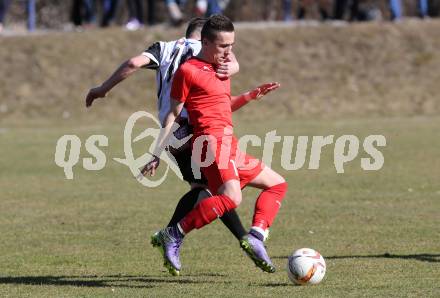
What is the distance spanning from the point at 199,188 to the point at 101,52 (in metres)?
18.8

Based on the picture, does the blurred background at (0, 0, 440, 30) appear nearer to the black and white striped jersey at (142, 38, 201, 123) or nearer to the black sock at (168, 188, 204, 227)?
the black and white striped jersey at (142, 38, 201, 123)

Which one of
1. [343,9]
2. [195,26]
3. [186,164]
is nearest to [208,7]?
[343,9]

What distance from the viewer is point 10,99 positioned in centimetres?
2456

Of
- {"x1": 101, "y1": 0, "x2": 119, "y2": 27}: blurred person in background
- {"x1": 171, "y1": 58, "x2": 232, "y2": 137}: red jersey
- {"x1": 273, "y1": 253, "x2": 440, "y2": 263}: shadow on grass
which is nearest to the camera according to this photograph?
{"x1": 171, "y1": 58, "x2": 232, "y2": 137}: red jersey

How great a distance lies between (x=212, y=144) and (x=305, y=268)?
1.04 m

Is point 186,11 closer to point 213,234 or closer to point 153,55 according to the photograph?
point 213,234

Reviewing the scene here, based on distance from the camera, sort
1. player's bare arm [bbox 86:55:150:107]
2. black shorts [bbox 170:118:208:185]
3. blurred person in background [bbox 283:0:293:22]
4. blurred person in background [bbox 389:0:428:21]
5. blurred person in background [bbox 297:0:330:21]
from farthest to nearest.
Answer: blurred person in background [bbox 297:0:330:21]
blurred person in background [bbox 283:0:293:22]
blurred person in background [bbox 389:0:428:21]
black shorts [bbox 170:118:208:185]
player's bare arm [bbox 86:55:150:107]

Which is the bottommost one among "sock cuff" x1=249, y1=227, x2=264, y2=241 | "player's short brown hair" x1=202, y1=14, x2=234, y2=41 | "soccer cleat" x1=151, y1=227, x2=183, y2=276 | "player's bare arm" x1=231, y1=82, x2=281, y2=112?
"soccer cleat" x1=151, y1=227, x2=183, y2=276

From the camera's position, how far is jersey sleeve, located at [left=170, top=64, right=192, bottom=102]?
22.2ft

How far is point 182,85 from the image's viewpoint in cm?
675

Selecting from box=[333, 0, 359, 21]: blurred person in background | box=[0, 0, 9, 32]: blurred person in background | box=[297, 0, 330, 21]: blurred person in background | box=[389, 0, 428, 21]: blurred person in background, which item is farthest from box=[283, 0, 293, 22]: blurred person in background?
box=[0, 0, 9, 32]: blurred person in background

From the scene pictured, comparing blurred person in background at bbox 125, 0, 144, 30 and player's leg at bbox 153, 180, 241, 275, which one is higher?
player's leg at bbox 153, 180, 241, 275

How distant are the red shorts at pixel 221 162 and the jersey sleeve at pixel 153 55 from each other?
2.38ft

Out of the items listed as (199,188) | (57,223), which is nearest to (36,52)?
(57,223)
